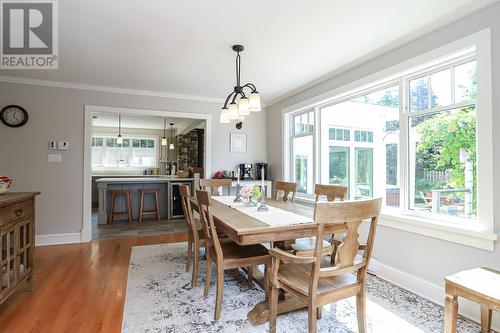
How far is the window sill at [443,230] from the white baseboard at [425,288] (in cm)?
43

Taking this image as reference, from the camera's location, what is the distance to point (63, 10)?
2121mm

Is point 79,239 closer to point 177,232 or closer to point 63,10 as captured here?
point 177,232

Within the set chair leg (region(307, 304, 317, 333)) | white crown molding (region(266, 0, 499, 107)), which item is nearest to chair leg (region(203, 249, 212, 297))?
chair leg (region(307, 304, 317, 333))

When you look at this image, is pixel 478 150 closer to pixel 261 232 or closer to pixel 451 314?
pixel 451 314

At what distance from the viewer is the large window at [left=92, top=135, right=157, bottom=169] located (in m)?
8.16

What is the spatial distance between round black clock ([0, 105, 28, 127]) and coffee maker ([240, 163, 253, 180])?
3.37m

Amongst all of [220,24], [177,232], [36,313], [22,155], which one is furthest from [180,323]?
[22,155]

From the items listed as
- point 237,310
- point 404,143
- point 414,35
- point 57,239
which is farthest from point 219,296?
point 57,239

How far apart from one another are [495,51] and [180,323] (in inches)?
120

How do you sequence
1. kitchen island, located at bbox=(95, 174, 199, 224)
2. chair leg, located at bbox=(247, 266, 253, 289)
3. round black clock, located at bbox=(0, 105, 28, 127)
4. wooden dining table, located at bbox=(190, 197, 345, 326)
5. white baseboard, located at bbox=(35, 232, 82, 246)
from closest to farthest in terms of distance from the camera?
wooden dining table, located at bbox=(190, 197, 345, 326), chair leg, located at bbox=(247, 266, 253, 289), round black clock, located at bbox=(0, 105, 28, 127), white baseboard, located at bbox=(35, 232, 82, 246), kitchen island, located at bbox=(95, 174, 199, 224)

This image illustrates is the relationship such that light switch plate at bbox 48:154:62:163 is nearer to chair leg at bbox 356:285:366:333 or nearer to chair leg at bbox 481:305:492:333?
chair leg at bbox 356:285:366:333

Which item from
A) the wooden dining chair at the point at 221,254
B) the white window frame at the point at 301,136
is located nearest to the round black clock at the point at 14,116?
the wooden dining chair at the point at 221,254

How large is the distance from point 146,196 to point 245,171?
8.05 feet

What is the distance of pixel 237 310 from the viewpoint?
2.10 metres
